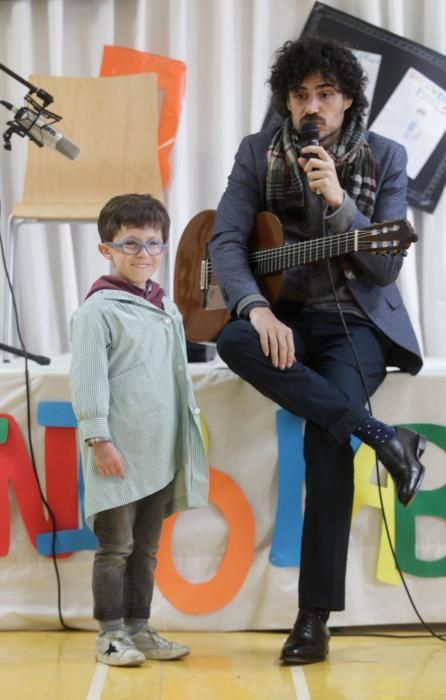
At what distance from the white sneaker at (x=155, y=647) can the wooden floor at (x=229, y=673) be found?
0.06ft

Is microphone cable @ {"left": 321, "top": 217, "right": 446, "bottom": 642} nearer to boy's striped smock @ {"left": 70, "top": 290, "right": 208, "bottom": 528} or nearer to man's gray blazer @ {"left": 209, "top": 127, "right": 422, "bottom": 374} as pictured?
man's gray blazer @ {"left": 209, "top": 127, "right": 422, "bottom": 374}

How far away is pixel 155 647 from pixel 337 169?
98 centimetres

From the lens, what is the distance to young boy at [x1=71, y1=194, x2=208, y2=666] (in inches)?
68.7

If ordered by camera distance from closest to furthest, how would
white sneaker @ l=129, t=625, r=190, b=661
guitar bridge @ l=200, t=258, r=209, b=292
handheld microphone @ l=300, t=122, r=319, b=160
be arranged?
white sneaker @ l=129, t=625, r=190, b=661
handheld microphone @ l=300, t=122, r=319, b=160
guitar bridge @ l=200, t=258, r=209, b=292

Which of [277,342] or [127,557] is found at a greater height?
[277,342]

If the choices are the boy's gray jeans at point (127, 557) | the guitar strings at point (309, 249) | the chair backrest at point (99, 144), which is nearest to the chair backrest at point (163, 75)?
the chair backrest at point (99, 144)

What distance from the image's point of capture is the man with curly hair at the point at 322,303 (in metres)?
1.81

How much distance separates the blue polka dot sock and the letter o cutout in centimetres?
39

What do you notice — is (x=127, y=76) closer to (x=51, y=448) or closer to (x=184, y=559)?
(x=51, y=448)

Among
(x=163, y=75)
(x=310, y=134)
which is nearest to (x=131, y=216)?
(x=310, y=134)

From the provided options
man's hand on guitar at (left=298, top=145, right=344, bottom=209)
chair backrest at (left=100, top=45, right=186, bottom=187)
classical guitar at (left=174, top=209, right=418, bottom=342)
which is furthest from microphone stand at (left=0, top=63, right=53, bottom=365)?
chair backrest at (left=100, top=45, right=186, bottom=187)

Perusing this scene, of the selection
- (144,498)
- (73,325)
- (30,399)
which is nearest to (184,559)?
(144,498)

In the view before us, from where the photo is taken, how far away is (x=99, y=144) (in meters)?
2.80

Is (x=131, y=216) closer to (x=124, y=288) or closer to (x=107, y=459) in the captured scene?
(x=124, y=288)
